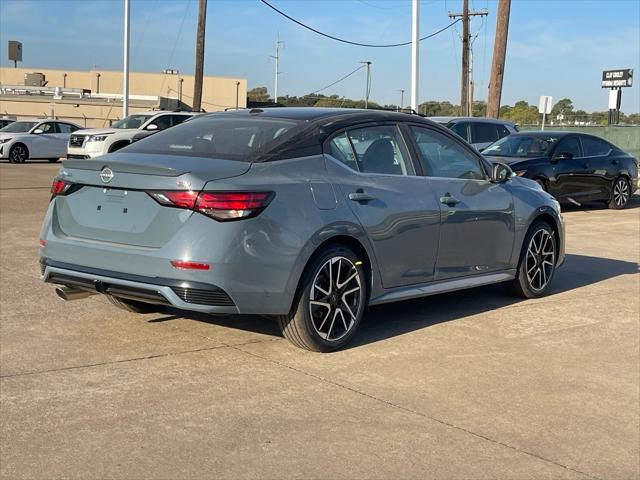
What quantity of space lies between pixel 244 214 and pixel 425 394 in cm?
156

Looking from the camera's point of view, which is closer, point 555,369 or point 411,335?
point 555,369

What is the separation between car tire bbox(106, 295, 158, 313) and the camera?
6234 mm

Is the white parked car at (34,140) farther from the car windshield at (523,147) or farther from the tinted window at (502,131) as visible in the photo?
the car windshield at (523,147)

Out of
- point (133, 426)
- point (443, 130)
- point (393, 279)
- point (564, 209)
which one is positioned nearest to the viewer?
point (133, 426)

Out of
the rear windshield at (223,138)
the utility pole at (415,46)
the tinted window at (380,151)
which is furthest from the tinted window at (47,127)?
the tinted window at (380,151)

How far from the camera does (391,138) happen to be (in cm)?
621

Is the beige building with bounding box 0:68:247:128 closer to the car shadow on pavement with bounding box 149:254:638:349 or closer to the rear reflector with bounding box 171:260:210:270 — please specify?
the car shadow on pavement with bounding box 149:254:638:349

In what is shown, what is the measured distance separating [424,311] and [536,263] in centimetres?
135

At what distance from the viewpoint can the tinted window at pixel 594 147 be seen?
1645 centimetres

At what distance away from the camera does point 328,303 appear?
541 cm

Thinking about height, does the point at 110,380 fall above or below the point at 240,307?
below

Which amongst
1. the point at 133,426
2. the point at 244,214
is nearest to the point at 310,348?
the point at 244,214

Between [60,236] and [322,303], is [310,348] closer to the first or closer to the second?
[322,303]

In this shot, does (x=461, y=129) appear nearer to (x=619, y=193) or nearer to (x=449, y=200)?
(x=619, y=193)
